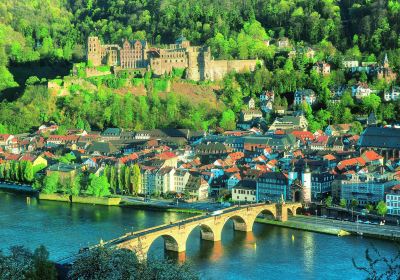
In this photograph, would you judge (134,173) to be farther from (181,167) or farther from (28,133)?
(28,133)

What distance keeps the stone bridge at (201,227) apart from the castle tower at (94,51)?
75.0 ft

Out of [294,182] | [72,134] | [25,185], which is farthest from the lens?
[72,134]

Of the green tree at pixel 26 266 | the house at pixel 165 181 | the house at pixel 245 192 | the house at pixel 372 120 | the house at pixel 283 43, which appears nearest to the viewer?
the green tree at pixel 26 266

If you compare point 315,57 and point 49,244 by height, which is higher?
point 315,57

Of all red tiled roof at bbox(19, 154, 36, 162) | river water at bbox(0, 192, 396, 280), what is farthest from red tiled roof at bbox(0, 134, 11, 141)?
river water at bbox(0, 192, 396, 280)

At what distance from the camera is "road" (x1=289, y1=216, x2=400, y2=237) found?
22648mm

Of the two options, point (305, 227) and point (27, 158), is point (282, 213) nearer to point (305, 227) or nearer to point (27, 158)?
point (305, 227)

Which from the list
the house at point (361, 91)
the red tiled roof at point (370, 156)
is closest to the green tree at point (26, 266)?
the red tiled roof at point (370, 156)

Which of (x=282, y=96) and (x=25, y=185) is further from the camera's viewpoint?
(x=282, y=96)

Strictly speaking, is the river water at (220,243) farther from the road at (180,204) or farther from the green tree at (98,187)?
the green tree at (98,187)

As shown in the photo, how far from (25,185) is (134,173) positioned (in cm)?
541

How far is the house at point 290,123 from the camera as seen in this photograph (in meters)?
39.0

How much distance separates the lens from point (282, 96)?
44062 mm

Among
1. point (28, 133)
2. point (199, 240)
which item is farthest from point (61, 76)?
point (199, 240)
